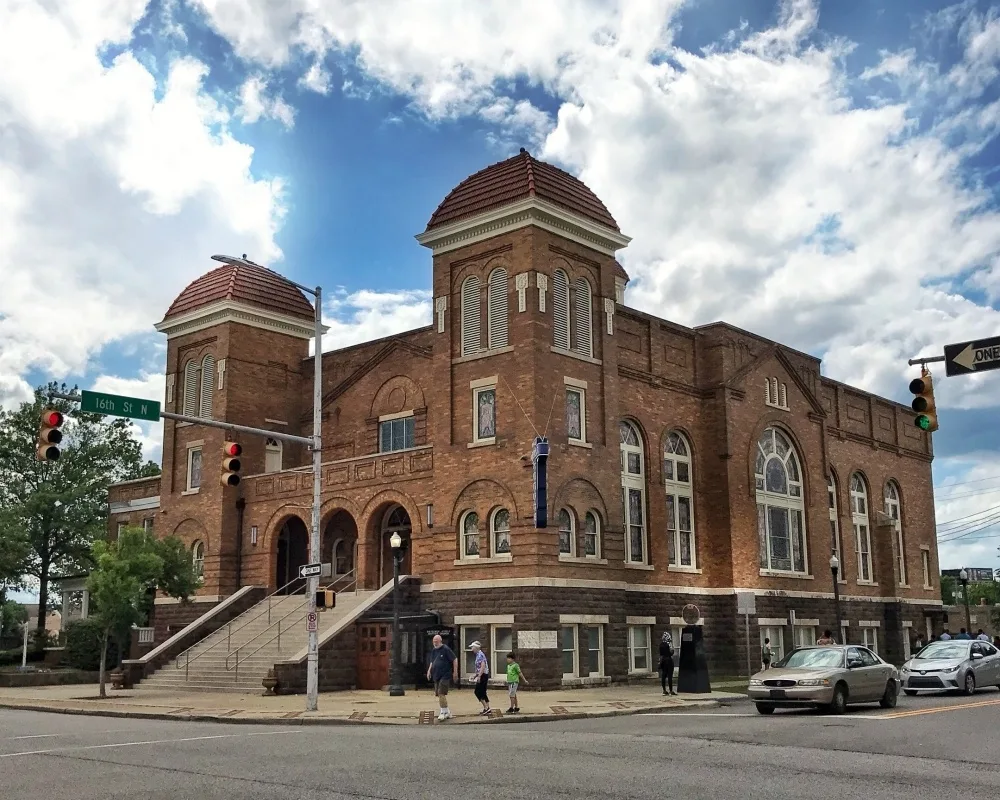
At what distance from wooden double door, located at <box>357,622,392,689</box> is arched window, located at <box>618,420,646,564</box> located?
8521 mm

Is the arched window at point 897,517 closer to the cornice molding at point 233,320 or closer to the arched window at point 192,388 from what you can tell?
the cornice molding at point 233,320

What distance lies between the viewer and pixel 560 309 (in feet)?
109

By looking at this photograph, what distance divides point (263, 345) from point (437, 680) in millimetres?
21817

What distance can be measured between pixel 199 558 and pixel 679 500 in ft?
56.2

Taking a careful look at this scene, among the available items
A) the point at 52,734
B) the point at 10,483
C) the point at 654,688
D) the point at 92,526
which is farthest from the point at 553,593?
the point at 10,483

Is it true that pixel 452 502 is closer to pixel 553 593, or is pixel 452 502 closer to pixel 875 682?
pixel 553 593

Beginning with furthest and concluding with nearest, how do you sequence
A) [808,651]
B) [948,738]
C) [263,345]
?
[263,345], [808,651], [948,738]

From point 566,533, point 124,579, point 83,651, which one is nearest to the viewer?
point 124,579

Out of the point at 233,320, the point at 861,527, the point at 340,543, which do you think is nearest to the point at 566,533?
the point at 340,543

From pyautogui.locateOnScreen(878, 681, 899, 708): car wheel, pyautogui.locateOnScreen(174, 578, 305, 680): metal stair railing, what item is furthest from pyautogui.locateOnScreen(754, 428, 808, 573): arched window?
pyautogui.locateOnScreen(174, 578, 305, 680): metal stair railing

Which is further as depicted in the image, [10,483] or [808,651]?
[10,483]

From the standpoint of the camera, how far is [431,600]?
107 feet

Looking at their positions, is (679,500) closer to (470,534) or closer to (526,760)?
(470,534)

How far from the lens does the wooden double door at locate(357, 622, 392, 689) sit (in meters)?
30.8
